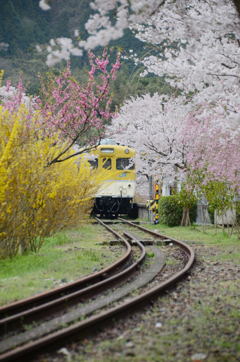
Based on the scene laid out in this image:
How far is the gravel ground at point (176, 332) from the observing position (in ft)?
12.5

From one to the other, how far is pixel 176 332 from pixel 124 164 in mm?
17502

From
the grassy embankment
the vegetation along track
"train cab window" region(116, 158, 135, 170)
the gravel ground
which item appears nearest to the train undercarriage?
"train cab window" region(116, 158, 135, 170)

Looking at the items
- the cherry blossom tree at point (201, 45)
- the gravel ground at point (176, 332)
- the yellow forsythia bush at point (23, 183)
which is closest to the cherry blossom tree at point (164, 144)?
the cherry blossom tree at point (201, 45)

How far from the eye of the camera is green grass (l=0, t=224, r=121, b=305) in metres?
6.46

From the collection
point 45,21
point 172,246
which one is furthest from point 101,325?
point 45,21

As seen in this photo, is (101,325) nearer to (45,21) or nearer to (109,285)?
(109,285)

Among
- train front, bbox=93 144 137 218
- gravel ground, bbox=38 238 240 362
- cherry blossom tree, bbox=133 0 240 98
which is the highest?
cherry blossom tree, bbox=133 0 240 98

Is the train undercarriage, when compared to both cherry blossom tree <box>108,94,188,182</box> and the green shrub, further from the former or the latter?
the green shrub

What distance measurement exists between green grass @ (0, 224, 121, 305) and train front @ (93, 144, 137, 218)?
994 centimetres

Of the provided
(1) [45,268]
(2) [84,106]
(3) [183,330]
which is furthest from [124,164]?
(3) [183,330]

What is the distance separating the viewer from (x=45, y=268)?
8234 mm

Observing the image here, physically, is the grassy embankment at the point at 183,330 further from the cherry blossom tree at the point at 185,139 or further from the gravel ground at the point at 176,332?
the cherry blossom tree at the point at 185,139

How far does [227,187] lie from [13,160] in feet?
24.9

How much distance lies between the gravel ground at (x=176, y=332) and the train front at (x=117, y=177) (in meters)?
14.9
